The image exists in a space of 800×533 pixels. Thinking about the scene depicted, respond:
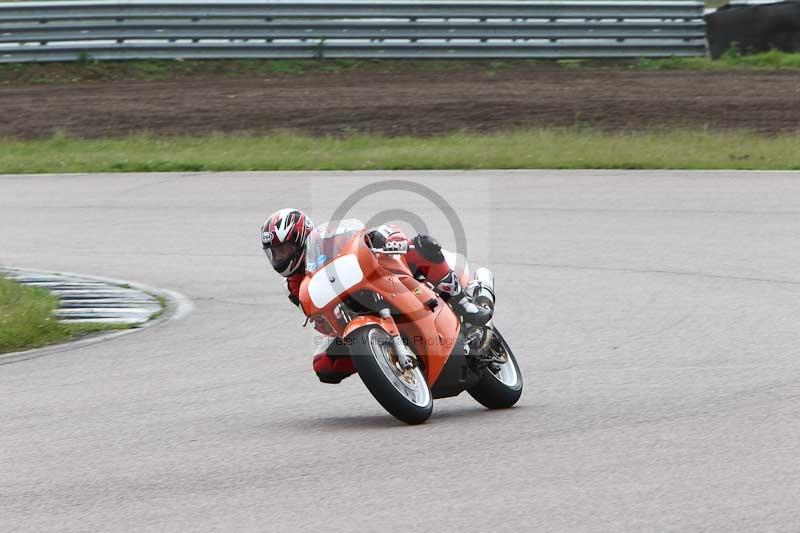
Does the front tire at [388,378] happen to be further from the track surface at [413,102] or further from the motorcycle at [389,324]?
the track surface at [413,102]

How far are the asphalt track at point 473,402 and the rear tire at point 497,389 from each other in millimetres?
79

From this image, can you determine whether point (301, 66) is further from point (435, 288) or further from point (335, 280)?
point (335, 280)

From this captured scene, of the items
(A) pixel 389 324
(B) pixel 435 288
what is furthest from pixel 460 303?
(A) pixel 389 324

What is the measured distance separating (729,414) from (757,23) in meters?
21.1

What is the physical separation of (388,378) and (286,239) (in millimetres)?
895

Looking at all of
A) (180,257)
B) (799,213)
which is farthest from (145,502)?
(799,213)

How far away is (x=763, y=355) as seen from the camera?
8203 mm

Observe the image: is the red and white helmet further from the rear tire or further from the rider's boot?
the rear tire

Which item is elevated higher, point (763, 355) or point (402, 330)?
point (402, 330)

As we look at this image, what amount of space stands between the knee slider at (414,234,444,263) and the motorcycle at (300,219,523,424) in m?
0.22

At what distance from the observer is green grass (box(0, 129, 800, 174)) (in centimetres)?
1756

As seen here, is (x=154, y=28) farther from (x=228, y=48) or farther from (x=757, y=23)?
(x=757, y=23)

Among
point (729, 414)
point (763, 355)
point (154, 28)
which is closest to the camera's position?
point (729, 414)

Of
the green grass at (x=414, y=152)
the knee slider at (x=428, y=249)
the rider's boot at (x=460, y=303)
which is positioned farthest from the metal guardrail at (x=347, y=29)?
the rider's boot at (x=460, y=303)
